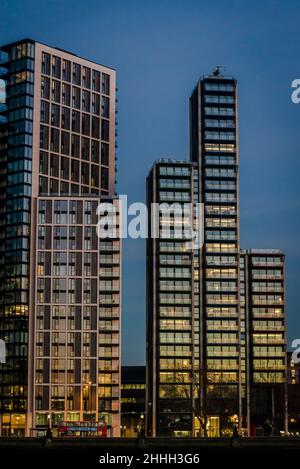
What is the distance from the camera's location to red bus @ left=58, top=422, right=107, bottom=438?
7288 inches

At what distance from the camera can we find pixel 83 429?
613 feet

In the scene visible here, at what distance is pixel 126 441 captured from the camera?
321 feet

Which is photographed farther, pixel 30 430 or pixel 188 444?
pixel 30 430

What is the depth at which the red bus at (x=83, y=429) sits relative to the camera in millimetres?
185125
